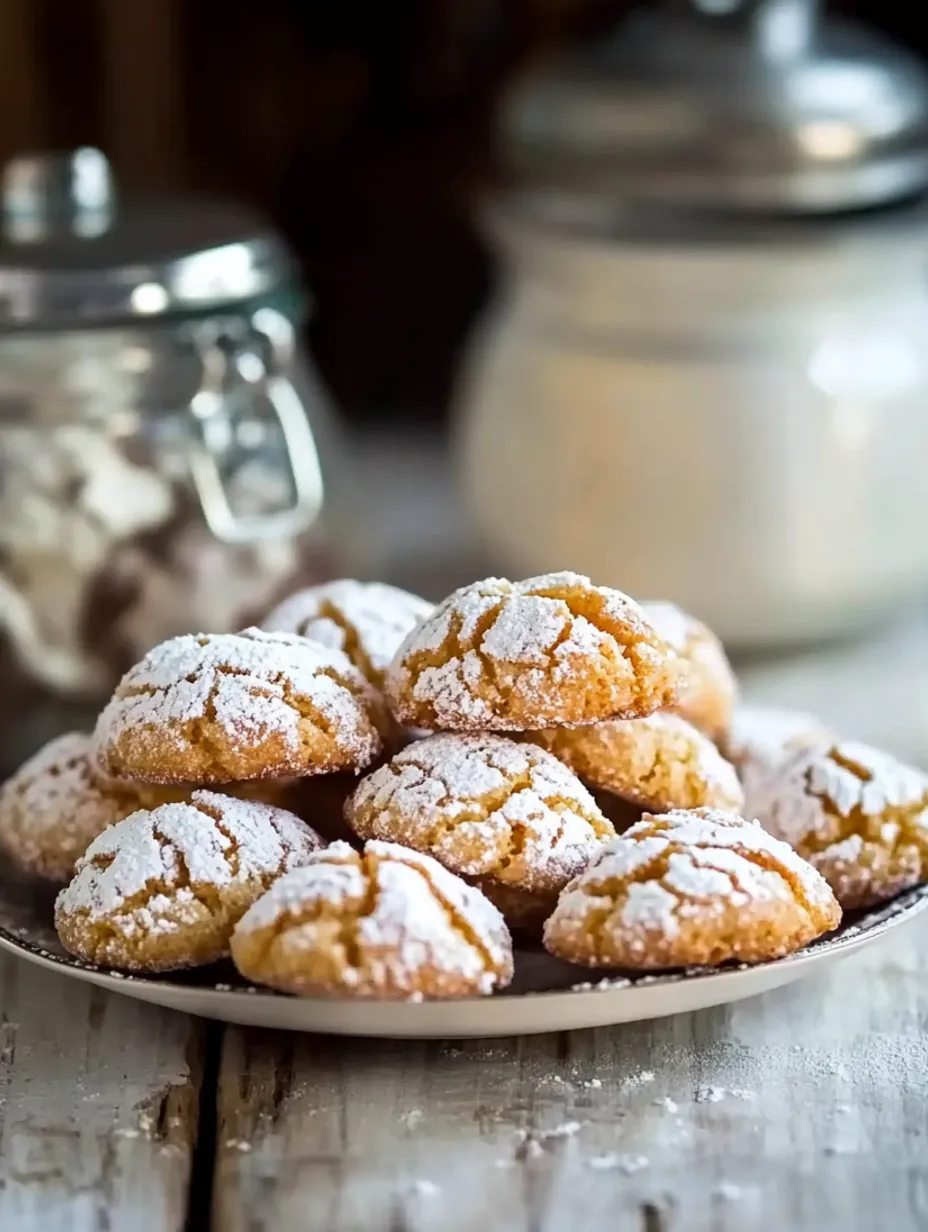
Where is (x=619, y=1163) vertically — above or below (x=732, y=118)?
below

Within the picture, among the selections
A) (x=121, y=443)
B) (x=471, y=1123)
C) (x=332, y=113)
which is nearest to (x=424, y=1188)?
(x=471, y=1123)

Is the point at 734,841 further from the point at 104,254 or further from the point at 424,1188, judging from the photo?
the point at 104,254

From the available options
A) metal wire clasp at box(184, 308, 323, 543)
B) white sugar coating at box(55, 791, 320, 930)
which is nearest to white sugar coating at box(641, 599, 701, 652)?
white sugar coating at box(55, 791, 320, 930)

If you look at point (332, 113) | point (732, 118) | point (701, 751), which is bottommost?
point (332, 113)

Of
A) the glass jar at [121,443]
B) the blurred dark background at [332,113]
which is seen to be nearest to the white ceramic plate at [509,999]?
the glass jar at [121,443]

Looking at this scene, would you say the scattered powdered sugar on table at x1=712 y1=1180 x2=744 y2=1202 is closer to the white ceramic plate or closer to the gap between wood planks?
the white ceramic plate

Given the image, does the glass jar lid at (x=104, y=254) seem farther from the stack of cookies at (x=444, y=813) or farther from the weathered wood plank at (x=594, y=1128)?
the weathered wood plank at (x=594, y=1128)

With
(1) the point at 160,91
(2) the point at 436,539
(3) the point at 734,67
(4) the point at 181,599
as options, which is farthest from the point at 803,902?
(1) the point at 160,91
